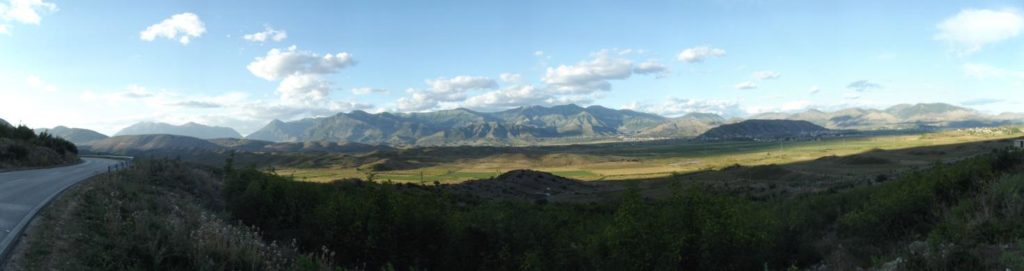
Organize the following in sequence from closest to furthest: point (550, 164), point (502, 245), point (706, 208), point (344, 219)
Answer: point (706, 208) → point (344, 219) → point (502, 245) → point (550, 164)

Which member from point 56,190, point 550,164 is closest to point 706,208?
point 56,190

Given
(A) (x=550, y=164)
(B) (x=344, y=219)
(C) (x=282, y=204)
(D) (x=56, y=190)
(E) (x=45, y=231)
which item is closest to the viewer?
(E) (x=45, y=231)

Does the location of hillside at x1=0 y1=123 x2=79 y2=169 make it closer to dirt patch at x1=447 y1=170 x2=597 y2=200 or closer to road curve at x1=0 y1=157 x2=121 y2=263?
road curve at x1=0 y1=157 x2=121 y2=263

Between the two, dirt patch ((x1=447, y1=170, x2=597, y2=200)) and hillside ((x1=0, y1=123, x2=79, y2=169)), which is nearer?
hillside ((x1=0, y1=123, x2=79, y2=169))

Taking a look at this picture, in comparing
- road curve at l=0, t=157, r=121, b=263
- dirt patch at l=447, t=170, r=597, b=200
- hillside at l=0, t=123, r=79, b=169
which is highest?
hillside at l=0, t=123, r=79, b=169

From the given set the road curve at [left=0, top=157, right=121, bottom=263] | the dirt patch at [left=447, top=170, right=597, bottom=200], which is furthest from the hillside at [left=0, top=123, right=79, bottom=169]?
the dirt patch at [left=447, top=170, right=597, bottom=200]

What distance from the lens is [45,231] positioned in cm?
1145

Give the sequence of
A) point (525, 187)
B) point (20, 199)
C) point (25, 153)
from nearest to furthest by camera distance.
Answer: point (20, 199) → point (25, 153) → point (525, 187)

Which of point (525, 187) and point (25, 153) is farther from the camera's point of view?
point (525, 187)

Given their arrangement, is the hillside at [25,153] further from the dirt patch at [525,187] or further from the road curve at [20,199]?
the dirt patch at [525,187]

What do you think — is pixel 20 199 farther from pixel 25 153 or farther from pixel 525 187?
pixel 525 187

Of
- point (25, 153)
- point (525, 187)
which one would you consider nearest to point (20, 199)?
point (25, 153)

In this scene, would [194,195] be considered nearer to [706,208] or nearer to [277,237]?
[277,237]

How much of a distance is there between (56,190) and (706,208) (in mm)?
23862
